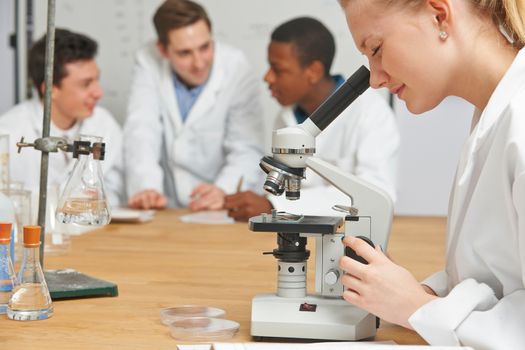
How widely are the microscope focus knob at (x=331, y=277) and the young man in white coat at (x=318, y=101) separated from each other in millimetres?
1610

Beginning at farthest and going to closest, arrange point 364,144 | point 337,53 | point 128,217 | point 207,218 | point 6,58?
point 6,58
point 337,53
point 364,144
point 207,218
point 128,217

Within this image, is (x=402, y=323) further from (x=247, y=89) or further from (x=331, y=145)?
(x=247, y=89)

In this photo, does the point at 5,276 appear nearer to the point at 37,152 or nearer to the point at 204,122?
the point at 37,152

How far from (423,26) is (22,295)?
793 millimetres

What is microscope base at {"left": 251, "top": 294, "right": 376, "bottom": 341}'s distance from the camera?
1342 mm

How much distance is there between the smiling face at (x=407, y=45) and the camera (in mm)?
1324

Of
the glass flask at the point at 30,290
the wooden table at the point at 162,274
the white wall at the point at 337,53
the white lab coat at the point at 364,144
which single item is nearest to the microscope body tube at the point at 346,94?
the wooden table at the point at 162,274

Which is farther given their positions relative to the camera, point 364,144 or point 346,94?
point 364,144

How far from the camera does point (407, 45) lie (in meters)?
1.33

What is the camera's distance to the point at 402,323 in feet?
4.22

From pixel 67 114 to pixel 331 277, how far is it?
267cm

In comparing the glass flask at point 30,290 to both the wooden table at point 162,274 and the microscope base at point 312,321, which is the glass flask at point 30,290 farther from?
the microscope base at point 312,321

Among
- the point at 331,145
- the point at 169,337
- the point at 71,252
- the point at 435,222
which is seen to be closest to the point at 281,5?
the point at 331,145

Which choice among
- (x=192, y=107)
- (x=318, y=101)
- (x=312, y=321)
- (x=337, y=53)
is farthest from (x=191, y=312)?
(x=337, y=53)
